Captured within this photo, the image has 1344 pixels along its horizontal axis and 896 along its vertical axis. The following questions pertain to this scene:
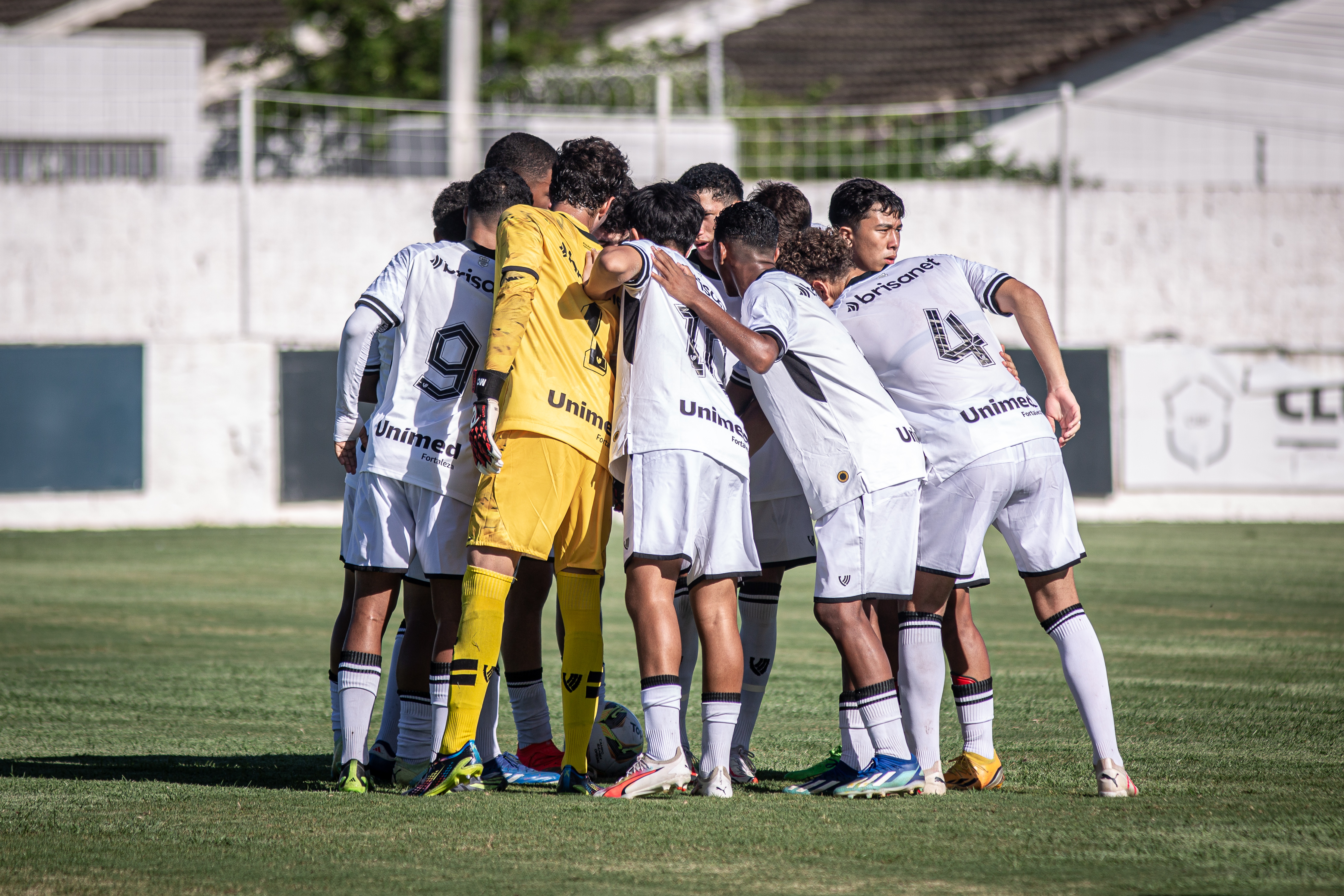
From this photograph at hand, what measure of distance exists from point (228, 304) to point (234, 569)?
674 cm

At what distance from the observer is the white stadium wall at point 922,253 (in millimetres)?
16703

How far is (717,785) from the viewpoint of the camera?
520 centimetres

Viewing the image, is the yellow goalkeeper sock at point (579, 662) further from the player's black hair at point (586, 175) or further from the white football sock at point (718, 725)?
the player's black hair at point (586, 175)

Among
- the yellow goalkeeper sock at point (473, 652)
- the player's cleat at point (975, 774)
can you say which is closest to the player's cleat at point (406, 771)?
the yellow goalkeeper sock at point (473, 652)

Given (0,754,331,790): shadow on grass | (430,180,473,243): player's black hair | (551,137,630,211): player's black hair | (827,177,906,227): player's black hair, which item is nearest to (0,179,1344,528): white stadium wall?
(430,180,473,243): player's black hair

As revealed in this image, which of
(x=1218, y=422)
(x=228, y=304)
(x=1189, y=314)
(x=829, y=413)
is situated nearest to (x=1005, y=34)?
(x=1189, y=314)

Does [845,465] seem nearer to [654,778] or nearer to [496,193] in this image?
[654,778]

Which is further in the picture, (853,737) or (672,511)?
(853,737)

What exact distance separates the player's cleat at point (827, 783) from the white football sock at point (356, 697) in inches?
60.9

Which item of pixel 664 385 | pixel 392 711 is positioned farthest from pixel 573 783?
pixel 664 385

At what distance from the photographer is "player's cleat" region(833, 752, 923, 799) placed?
17.0ft

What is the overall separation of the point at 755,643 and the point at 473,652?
131 cm

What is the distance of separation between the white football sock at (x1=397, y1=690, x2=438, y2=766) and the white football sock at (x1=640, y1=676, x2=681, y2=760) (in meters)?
0.99

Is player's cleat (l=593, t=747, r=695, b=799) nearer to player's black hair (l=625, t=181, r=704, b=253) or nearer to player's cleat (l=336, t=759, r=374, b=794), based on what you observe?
player's cleat (l=336, t=759, r=374, b=794)
